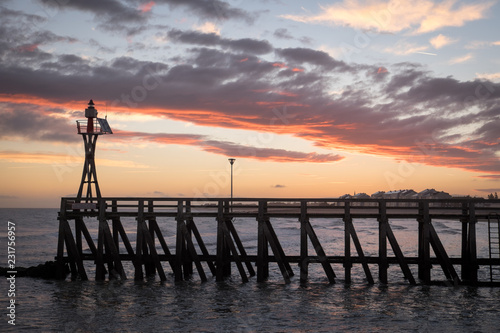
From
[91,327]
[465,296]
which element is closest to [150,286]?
[91,327]

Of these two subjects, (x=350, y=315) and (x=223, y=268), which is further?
(x=223, y=268)

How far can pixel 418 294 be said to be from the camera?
1814 cm

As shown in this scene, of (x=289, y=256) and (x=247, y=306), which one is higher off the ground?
(x=289, y=256)

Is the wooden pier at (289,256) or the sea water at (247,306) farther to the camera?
the wooden pier at (289,256)

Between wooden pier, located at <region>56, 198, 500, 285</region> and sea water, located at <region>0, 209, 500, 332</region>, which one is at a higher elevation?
wooden pier, located at <region>56, 198, 500, 285</region>

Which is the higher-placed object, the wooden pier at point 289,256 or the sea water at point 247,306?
the wooden pier at point 289,256

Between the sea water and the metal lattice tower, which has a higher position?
the metal lattice tower

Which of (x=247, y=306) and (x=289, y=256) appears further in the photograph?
(x=289, y=256)

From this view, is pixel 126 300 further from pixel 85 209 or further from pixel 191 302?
pixel 85 209

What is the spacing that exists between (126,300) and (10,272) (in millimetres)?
9380

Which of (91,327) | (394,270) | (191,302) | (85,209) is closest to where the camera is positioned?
(91,327)

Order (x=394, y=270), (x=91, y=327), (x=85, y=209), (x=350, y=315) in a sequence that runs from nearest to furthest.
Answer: (x=91, y=327) < (x=350, y=315) < (x=85, y=209) < (x=394, y=270)

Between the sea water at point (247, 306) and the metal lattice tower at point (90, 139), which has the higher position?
the metal lattice tower at point (90, 139)

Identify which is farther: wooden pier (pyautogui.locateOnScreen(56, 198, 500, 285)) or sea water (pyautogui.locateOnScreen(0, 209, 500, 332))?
wooden pier (pyautogui.locateOnScreen(56, 198, 500, 285))
